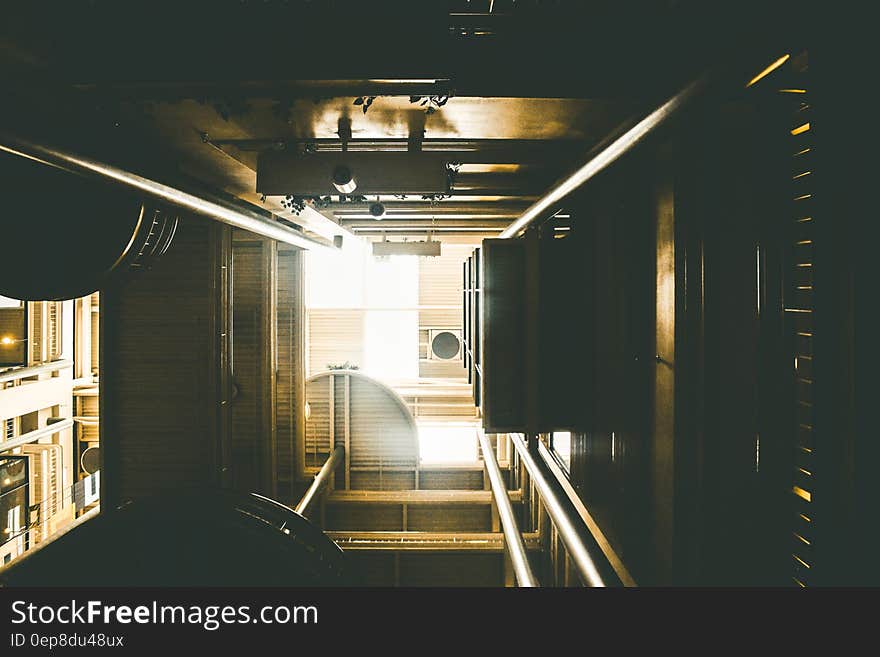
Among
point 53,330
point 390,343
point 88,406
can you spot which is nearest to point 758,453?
point 390,343

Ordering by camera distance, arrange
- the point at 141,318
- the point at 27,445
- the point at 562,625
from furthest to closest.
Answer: the point at 27,445
the point at 141,318
the point at 562,625

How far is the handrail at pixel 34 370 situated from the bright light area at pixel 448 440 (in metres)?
10.1

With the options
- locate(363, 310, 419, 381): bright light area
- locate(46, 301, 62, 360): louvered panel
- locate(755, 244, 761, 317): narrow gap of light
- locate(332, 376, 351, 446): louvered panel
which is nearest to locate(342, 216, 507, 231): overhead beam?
locate(332, 376, 351, 446): louvered panel

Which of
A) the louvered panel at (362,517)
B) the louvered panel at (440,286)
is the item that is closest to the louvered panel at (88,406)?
the louvered panel at (440,286)

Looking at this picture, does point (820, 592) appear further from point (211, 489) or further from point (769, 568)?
point (211, 489)

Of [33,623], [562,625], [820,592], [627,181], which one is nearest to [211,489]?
[33,623]

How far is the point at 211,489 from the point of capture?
296 centimetres

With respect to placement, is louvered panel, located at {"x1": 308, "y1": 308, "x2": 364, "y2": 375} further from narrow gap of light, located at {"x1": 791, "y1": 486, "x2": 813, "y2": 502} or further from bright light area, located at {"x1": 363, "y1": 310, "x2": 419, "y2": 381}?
narrow gap of light, located at {"x1": 791, "y1": 486, "x2": 813, "y2": 502}

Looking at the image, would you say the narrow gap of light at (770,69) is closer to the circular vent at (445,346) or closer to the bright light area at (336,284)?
the circular vent at (445,346)

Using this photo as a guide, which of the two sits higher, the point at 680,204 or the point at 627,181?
the point at 627,181

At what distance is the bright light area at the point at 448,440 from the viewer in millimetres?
13245

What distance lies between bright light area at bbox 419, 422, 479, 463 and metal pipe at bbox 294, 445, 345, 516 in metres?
4.43

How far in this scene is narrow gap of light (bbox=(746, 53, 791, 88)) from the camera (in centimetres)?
141

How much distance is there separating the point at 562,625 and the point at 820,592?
0.89 meters
